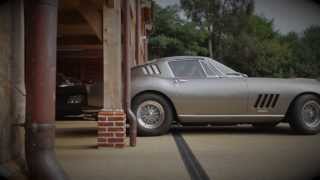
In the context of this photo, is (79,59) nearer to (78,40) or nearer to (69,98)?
(78,40)

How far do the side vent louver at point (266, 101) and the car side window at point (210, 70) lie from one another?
0.62 m

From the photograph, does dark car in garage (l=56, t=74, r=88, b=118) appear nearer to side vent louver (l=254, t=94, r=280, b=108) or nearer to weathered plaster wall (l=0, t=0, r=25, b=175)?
side vent louver (l=254, t=94, r=280, b=108)

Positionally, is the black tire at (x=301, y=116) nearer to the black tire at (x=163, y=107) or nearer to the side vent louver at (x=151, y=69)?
the black tire at (x=163, y=107)

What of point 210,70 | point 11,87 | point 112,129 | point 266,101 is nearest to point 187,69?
point 210,70

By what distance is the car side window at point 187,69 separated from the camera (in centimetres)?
698

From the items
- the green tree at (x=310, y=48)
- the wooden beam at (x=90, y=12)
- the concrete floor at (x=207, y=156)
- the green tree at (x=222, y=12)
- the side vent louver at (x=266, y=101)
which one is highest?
the wooden beam at (x=90, y=12)

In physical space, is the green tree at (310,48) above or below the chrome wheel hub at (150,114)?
above

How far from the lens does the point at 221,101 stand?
678cm

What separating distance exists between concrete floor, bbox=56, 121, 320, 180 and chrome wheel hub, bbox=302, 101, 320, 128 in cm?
26

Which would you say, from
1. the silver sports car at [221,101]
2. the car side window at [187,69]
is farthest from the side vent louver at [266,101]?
the car side window at [187,69]

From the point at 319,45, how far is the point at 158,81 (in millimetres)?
5331

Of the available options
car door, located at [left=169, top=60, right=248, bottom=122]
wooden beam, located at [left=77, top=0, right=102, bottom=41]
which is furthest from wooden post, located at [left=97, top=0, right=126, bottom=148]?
car door, located at [left=169, top=60, right=248, bottom=122]

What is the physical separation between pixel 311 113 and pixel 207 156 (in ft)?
8.97

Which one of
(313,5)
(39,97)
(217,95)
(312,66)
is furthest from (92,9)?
(313,5)
